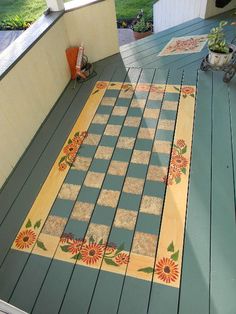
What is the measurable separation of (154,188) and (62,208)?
59 centimetres

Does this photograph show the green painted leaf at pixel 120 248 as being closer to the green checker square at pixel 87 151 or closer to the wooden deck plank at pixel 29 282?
the wooden deck plank at pixel 29 282

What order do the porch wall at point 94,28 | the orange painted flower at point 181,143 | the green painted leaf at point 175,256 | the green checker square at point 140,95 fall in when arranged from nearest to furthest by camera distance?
the green painted leaf at point 175,256 < the orange painted flower at point 181,143 < the green checker square at point 140,95 < the porch wall at point 94,28

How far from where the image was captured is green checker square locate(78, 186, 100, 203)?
5.57ft

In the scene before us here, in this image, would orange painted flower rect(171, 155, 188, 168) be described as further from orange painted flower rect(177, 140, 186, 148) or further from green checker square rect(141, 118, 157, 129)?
green checker square rect(141, 118, 157, 129)

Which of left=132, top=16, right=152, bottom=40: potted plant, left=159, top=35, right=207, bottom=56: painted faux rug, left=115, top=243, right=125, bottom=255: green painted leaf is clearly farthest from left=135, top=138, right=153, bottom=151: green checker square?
left=132, top=16, right=152, bottom=40: potted plant

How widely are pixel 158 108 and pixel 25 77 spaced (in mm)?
1081

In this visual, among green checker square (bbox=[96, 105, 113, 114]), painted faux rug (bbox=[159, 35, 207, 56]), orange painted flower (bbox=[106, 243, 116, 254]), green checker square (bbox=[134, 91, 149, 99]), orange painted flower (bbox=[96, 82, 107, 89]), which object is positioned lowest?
orange painted flower (bbox=[106, 243, 116, 254])

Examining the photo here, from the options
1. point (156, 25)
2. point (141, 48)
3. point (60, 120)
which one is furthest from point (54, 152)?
point (156, 25)

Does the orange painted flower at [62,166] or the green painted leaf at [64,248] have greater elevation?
the orange painted flower at [62,166]

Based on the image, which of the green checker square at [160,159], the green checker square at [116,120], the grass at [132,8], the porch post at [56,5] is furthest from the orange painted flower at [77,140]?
the grass at [132,8]

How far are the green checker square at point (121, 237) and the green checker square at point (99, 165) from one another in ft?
1.54

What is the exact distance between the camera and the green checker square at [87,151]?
6.50 ft

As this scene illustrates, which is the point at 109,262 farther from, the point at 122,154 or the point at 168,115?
the point at 168,115

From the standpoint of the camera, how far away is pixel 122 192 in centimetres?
171
